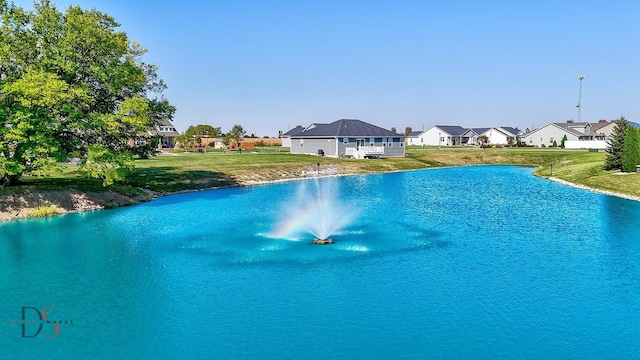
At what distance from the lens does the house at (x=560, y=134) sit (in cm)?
12181

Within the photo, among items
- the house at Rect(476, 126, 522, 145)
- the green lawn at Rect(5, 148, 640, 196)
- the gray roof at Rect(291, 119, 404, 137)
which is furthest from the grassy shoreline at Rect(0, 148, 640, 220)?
the house at Rect(476, 126, 522, 145)

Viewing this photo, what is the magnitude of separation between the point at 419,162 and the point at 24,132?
65.2 metres

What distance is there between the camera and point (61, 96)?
35719mm

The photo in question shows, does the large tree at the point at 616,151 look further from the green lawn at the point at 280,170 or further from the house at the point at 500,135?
the house at the point at 500,135

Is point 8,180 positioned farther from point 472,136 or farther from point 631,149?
point 472,136

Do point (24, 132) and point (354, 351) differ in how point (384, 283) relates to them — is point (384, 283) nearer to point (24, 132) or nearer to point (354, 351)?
point (354, 351)

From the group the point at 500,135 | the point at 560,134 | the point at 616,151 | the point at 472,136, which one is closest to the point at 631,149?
the point at 616,151

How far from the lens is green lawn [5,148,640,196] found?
152ft

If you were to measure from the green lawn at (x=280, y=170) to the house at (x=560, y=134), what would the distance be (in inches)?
1247

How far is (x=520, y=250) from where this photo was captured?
25734mm

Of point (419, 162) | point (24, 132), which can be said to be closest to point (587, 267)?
point (24, 132)

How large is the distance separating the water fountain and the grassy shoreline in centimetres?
1184

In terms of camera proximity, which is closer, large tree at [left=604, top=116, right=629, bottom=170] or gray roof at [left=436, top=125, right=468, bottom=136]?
large tree at [left=604, top=116, right=629, bottom=170]

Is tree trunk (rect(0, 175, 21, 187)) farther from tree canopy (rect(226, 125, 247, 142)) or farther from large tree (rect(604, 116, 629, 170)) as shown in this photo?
tree canopy (rect(226, 125, 247, 142))
